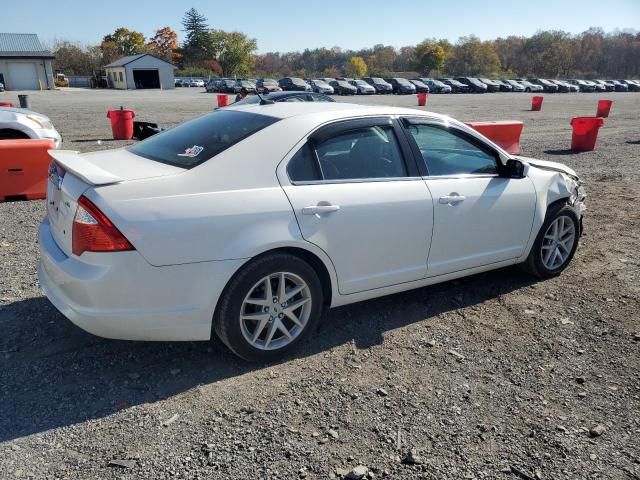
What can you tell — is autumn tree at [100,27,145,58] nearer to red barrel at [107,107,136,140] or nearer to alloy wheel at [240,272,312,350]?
red barrel at [107,107,136,140]

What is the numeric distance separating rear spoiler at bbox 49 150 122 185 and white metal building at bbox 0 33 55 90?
65265 mm

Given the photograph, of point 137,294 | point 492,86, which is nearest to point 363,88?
point 492,86

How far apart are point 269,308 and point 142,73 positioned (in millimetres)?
70868

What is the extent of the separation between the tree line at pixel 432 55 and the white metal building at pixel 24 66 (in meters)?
26.4

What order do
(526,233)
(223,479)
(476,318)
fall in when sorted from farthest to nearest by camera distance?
(526,233) < (476,318) < (223,479)

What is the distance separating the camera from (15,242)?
5.55 meters

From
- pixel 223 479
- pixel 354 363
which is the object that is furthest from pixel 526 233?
pixel 223 479

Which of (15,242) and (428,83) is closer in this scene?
(15,242)

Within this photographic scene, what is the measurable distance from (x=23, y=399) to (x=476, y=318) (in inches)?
125

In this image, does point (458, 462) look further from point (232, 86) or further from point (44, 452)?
point (232, 86)

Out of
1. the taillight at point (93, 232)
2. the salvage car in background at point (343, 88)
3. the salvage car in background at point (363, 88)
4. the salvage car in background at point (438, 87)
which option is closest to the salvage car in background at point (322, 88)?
the salvage car in background at point (343, 88)

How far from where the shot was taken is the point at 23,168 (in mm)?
7223

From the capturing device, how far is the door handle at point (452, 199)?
3.84m

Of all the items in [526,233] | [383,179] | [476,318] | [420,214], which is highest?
[383,179]
